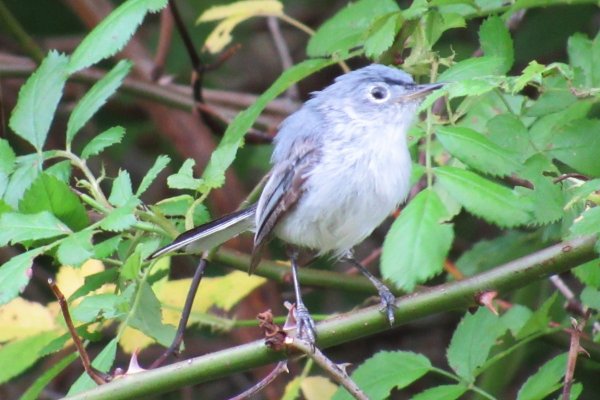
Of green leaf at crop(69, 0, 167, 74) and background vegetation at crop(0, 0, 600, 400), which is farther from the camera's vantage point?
green leaf at crop(69, 0, 167, 74)

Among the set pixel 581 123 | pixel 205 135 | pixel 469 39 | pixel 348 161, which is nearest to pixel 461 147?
pixel 581 123

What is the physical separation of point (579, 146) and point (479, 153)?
1.35 ft

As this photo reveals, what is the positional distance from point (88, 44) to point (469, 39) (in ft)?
9.45

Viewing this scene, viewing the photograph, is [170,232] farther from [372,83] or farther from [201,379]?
[372,83]

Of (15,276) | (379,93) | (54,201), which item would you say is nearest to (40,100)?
(54,201)

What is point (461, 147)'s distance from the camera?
2.13 meters

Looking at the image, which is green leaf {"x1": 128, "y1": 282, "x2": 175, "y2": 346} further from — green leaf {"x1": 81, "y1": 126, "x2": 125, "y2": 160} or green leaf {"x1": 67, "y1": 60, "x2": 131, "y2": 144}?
green leaf {"x1": 67, "y1": 60, "x2": 131, "y2": 144}

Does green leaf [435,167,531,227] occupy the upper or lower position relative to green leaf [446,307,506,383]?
upper

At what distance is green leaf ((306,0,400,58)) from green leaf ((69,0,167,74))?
55cm

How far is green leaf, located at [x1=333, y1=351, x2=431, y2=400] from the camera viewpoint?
2426 millimetres

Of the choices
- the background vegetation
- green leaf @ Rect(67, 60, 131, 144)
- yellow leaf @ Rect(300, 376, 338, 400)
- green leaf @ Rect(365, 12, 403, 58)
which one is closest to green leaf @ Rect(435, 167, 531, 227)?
the background vegetation

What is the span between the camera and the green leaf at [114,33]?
239 cm

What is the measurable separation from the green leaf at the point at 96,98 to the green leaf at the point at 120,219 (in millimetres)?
455

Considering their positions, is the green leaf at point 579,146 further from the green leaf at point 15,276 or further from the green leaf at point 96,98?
the green leaf at point 15,276
